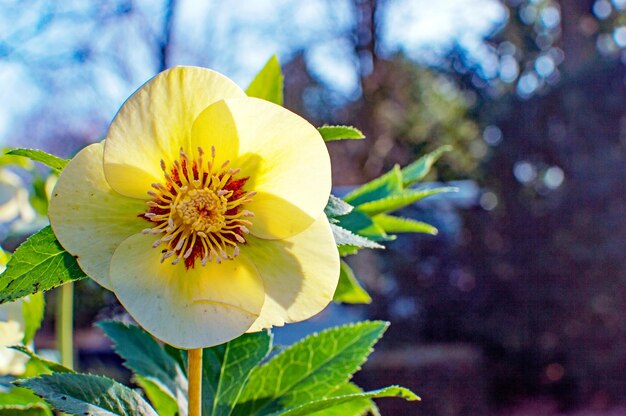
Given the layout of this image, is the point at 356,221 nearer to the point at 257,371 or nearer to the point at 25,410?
the point at 257,371

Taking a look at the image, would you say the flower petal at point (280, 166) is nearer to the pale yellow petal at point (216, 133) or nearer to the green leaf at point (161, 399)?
the pale yellow petal at point (216, 133)

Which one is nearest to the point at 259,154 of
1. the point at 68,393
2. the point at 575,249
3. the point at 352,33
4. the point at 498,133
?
the point at 68,393

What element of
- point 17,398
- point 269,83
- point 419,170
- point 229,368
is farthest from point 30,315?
point 419,170

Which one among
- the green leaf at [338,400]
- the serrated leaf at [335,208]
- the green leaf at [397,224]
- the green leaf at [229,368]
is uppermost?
the serrated leaf at [335,208]

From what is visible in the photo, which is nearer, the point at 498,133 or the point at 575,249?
the point at 575,249

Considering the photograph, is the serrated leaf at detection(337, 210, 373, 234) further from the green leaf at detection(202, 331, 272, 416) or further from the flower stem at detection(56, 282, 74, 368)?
the flower stem at detection(56, 282, 74, 368)

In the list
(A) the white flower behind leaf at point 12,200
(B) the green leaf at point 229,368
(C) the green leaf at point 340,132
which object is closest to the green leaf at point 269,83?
(C) the green leaf at point 340,132

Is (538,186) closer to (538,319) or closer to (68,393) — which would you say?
(538,319)
